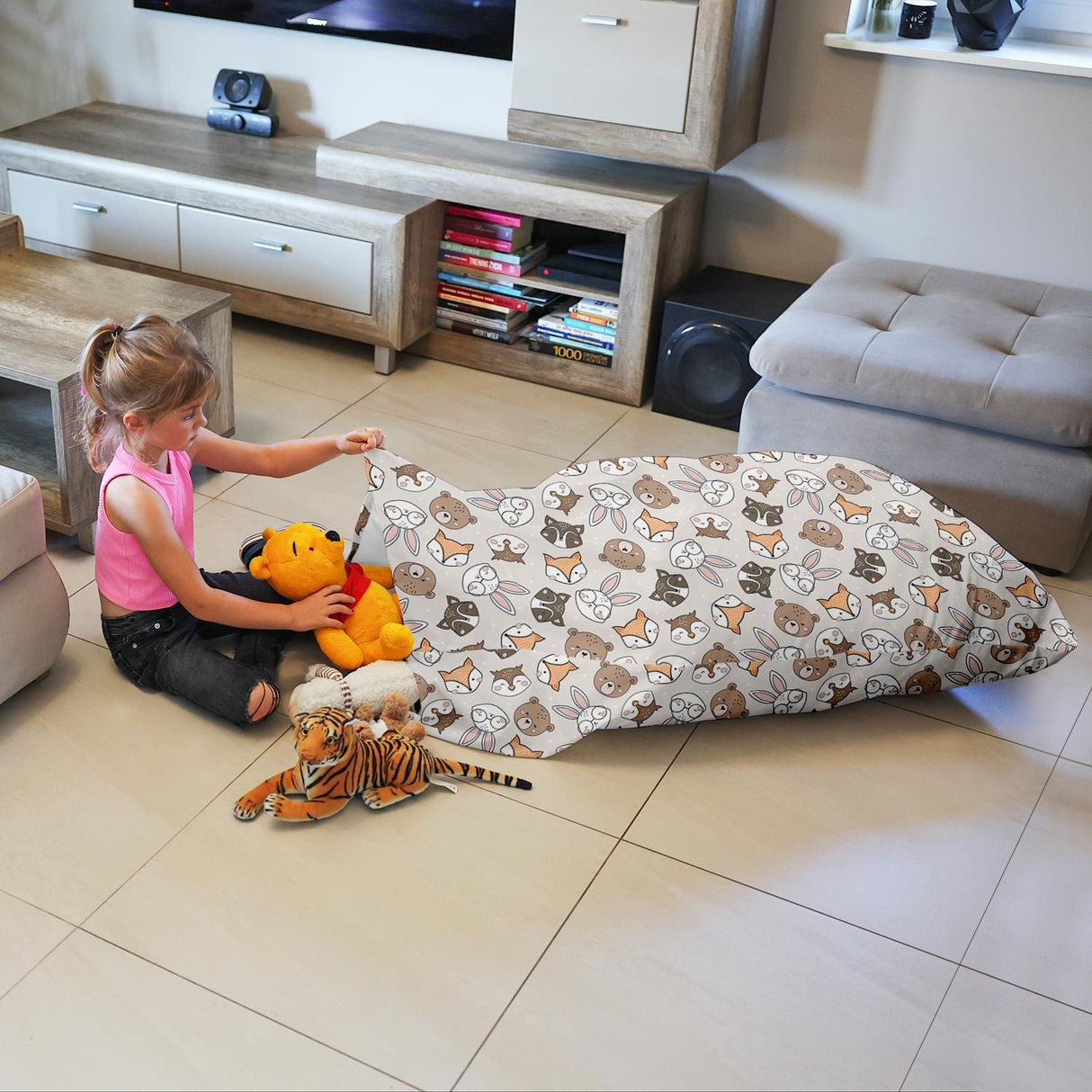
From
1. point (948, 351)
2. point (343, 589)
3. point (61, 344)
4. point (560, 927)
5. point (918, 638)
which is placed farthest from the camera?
point (948, 351)

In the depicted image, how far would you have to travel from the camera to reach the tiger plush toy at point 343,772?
1750 mm

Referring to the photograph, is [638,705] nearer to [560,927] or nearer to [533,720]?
[533,720]

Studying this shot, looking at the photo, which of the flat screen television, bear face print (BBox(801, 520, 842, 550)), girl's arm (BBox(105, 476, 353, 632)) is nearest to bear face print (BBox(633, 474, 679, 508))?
bear face print (BBox(801, 520, 842, 550))

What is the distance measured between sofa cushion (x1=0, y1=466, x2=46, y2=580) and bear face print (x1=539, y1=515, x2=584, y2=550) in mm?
805

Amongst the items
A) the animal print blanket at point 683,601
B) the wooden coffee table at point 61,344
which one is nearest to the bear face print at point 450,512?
the animal print blanket at point 683,601

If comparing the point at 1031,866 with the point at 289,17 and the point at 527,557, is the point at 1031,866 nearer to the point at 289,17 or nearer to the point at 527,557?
the point at 527,557

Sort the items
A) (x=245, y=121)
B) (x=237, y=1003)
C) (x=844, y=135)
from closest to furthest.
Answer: (x=237, y=1003) < (x=844, y=135) < (x=245, y=121)

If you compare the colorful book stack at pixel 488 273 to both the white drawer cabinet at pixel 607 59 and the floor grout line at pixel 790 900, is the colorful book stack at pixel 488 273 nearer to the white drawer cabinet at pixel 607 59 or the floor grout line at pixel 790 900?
the white drawer cabinet at pixel 607 59

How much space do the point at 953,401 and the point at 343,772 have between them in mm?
1376

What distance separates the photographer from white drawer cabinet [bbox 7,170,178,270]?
3.20m

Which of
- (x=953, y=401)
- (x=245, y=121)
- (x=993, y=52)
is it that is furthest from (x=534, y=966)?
(x=245, y=121)

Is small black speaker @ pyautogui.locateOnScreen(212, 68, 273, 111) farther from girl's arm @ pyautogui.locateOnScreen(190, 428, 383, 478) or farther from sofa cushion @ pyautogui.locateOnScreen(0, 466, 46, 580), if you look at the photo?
sofa cushion @ pyautogui.locateOnScreen(0, 466, 46, 580)

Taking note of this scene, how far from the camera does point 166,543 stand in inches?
73.9

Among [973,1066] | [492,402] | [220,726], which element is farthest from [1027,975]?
[492,402]
